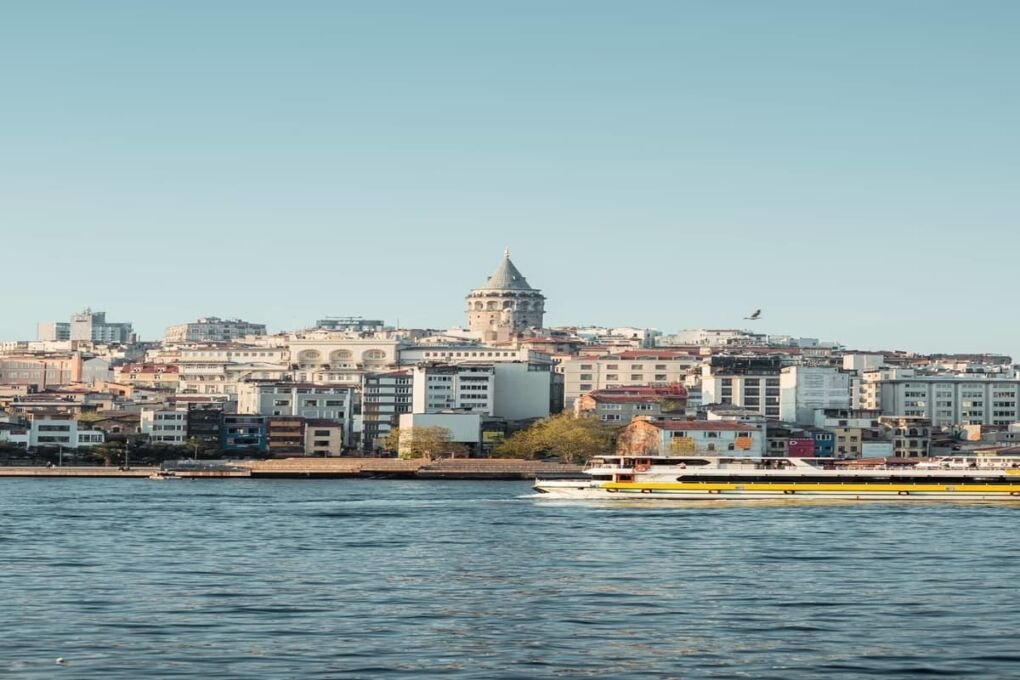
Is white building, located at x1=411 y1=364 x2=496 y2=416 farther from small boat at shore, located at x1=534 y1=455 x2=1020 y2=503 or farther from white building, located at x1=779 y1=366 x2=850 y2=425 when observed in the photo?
small boat at shore, located at x1=534 y1=455 x2=1020 y2=503

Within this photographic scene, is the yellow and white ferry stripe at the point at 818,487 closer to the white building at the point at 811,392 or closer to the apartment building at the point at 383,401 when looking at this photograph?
the white building at the point at 811,392

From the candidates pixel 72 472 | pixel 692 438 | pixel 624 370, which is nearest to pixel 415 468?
pixel 692 438

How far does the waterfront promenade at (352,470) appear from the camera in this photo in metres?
91.8

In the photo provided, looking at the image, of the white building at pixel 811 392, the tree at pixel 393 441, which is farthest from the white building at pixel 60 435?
the white building at pixel 811 392

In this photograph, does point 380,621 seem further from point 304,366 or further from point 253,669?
point 304,366

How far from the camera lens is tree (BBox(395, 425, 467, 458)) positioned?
99.1 meters

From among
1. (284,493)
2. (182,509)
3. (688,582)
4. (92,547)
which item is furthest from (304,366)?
(688,582)

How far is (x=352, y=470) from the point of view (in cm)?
9394

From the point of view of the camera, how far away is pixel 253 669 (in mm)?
21688

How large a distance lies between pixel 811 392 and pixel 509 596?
3479 inches

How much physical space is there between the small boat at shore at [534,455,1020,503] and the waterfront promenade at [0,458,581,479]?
28370mm

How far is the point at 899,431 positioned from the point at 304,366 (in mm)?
55261

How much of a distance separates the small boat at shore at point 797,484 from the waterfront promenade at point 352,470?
28.4 meters

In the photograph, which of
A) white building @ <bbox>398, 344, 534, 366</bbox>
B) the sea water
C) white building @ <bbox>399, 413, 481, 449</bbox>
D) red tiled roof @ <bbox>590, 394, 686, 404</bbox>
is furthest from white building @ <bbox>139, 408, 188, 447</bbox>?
the sea water
